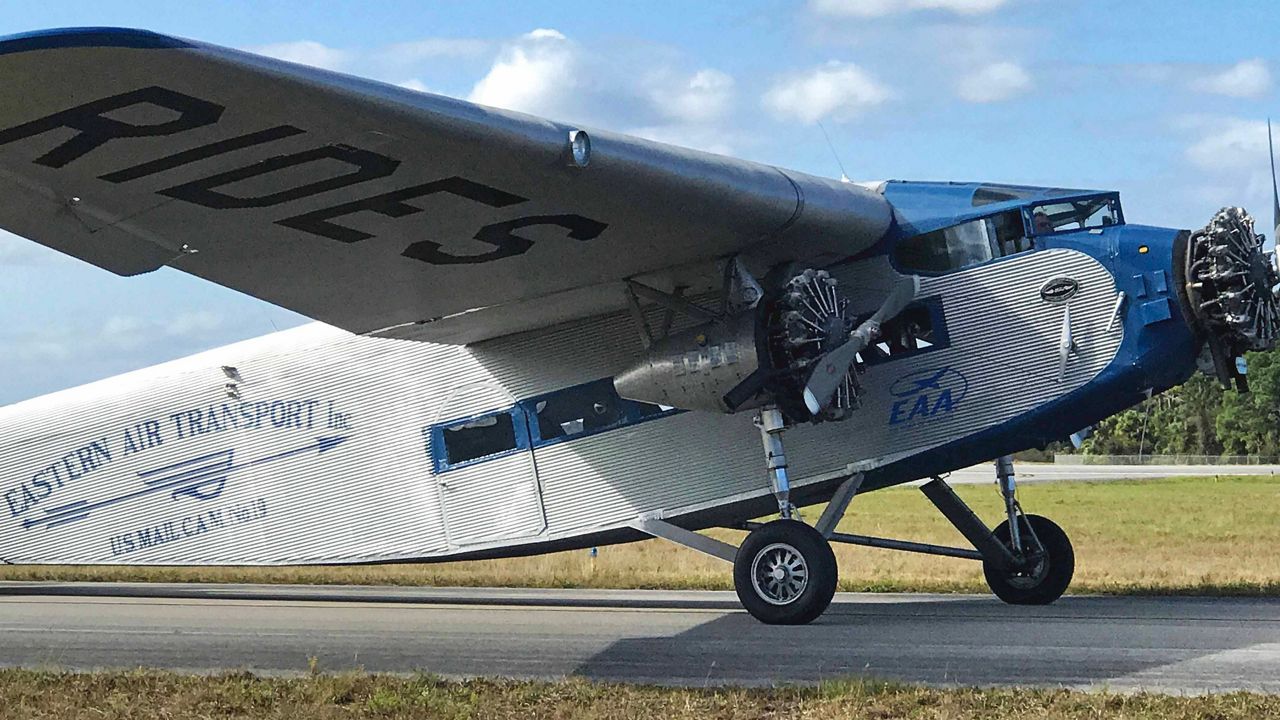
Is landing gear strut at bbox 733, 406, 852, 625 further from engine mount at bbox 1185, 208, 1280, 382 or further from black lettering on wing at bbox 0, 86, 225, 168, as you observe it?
black lettering on wing at bbox 0, 86, 225, 168

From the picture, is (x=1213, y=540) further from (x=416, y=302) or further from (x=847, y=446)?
(x=416, y=302)

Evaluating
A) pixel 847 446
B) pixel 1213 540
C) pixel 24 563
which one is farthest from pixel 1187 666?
pixel 1213 540

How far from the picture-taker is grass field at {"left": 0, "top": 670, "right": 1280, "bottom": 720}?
24.7 feet

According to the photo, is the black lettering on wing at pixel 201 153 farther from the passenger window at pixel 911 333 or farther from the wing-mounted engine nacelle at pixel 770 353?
the passenger window at pixel 911 333

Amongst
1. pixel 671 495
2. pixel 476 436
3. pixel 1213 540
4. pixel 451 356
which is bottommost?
pixel 1213 540

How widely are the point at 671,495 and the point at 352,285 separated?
357 centimetres

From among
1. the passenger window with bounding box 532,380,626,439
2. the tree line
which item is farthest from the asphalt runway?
the tree line

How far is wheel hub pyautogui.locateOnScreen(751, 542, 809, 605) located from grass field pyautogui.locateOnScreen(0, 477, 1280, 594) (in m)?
4.81

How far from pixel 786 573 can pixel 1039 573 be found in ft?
10.9

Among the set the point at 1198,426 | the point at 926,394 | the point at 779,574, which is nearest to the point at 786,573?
the point at 779,574

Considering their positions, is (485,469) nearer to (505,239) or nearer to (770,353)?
(505,239)

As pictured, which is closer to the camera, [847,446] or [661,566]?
[847,446]

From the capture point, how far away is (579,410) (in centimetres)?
1321

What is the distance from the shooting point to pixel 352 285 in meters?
11.6
